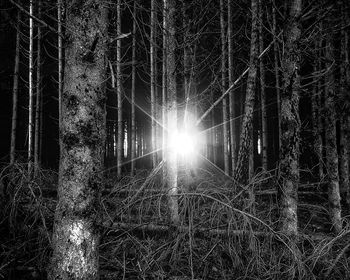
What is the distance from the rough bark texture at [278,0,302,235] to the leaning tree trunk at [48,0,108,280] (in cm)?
313

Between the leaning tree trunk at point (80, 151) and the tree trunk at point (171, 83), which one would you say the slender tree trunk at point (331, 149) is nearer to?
the tree trunk at point (171, 83)

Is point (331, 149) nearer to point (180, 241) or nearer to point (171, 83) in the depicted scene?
point (171, 83)

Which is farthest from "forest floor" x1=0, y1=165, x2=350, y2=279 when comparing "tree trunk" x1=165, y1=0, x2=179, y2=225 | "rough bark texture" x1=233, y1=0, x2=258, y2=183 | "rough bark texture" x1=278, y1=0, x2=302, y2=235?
"rough bark texture" x1=233, y1=0, x2=258, y2=183

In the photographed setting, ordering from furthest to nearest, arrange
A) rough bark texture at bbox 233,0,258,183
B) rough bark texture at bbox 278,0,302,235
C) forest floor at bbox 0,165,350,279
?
rough bark texture at bbox 233,0,258,183
rough bark texture at bbox 278,0,302,235
forest floor at bbox 0,165,350,279

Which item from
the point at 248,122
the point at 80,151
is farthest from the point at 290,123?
the point at 80,151

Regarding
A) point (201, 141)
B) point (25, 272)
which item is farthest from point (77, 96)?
point (201, 141)

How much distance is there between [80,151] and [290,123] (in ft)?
11.3

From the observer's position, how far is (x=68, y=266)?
6.80 ft

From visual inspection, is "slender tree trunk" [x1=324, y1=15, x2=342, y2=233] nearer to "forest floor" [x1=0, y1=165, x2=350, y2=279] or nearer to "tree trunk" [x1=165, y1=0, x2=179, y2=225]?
"forest floor" [x1=0, y1=165, x2=350, y2=279]

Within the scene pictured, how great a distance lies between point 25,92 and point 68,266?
18.7 metres

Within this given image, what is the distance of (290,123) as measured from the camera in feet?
13.9

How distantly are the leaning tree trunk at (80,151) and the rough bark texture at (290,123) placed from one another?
3.13 meters

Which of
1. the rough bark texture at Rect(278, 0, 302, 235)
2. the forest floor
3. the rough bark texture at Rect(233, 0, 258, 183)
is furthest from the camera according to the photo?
the rough bark texture at Rect(233, 0, 258, 183)

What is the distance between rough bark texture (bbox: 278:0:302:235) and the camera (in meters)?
4.17
